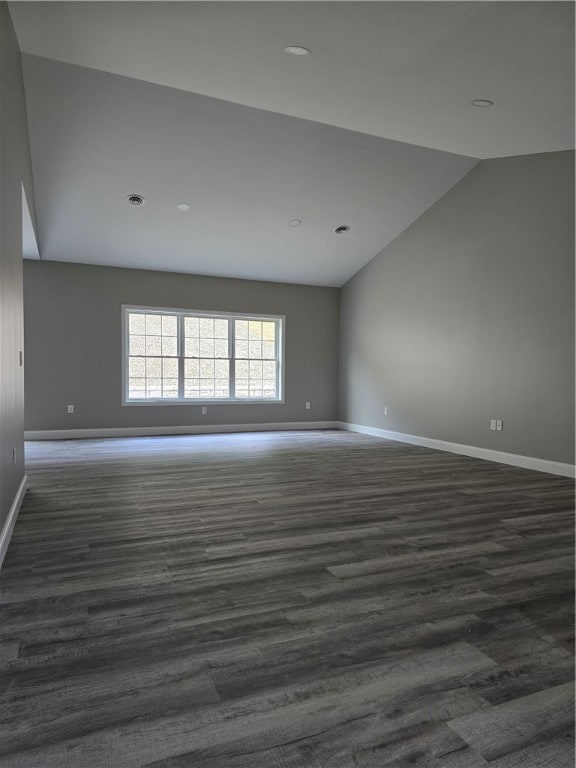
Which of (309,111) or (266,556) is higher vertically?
(309,111)

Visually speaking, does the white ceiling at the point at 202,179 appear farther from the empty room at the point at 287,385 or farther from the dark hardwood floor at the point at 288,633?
the dark hardwood floor at the point at 288,633

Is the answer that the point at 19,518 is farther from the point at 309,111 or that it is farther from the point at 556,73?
the point at 556,73

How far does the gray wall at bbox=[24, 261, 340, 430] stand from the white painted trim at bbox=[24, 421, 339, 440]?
0.09 m

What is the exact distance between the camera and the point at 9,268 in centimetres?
304

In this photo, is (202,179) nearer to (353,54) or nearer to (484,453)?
(353,54)

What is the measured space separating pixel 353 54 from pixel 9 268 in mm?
2594

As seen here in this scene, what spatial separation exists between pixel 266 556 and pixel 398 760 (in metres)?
1.43

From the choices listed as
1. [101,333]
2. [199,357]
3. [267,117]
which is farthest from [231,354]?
[267,117]

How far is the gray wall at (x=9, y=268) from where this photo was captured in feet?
8.96

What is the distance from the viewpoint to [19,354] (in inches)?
141

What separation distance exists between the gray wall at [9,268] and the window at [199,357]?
4.17 metres

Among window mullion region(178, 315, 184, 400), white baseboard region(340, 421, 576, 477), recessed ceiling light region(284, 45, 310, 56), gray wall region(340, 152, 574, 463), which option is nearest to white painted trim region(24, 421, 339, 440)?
window mullion region(178, 315, 184, 400)

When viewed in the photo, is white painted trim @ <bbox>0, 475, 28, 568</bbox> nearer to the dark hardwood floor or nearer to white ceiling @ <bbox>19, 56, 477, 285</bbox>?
the dark hardwood floor

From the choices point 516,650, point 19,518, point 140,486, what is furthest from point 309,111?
point 516,650
